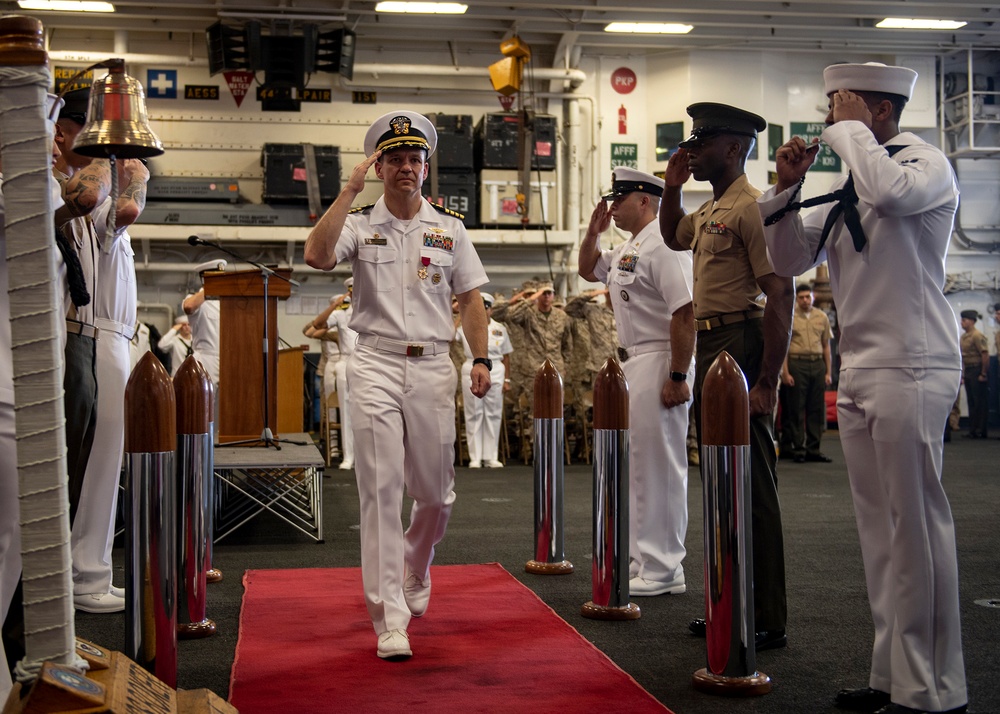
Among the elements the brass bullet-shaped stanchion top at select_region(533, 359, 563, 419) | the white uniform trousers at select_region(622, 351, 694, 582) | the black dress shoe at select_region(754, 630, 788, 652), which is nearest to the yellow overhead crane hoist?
the brass bullet-shaped stanchion top at select_region(533, 359, 563, 419)

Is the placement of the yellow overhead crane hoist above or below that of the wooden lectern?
above

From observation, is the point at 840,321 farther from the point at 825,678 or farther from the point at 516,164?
the point at 516,164

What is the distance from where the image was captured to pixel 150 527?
9.77ft

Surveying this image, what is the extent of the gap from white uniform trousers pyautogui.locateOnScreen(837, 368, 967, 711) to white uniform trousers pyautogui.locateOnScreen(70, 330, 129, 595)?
3031 millimetres

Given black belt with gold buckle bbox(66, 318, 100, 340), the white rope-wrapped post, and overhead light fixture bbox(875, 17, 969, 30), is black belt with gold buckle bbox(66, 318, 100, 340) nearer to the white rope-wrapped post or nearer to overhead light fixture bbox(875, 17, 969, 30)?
the white rope-wrapped post

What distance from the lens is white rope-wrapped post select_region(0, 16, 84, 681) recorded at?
198 cm

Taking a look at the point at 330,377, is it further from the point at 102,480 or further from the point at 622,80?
the point at 102,480

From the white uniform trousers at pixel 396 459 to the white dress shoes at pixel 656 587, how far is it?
1.12 meters

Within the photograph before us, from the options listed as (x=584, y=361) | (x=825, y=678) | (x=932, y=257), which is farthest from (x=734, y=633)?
(x=584, y=361)

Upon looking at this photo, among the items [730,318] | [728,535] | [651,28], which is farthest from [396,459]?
[651,28]

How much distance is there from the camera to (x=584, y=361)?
12609mm

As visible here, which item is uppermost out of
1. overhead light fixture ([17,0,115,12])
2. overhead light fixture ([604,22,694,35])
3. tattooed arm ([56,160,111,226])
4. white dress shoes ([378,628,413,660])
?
overhead light fixture ([17,0,115,12])

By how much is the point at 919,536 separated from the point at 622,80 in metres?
14.1

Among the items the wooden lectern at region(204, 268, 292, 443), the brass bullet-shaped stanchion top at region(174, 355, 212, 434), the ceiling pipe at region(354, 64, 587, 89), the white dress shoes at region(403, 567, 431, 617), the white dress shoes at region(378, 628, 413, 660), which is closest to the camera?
the white dress shoes at region(378, 628, 413, 660)
